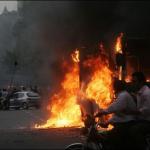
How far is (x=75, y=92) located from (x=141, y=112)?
1106 centimetres

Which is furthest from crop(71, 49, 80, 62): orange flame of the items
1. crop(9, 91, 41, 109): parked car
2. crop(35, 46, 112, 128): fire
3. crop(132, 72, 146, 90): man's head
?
crop(9, 91, 41, 109): parked car

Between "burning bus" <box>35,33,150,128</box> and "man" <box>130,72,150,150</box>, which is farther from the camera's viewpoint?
"burning bus" <box>35,33,150,128</box>

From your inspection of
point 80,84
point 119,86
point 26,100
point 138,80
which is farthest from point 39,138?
point 26,100

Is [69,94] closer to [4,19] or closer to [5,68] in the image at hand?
[4,19]

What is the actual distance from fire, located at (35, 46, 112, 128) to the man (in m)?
9.20

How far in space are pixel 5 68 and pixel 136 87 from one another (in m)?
30.2

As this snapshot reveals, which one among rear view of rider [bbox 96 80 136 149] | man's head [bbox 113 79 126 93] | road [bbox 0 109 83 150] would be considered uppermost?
man's head [bbox 113 79 126 93]

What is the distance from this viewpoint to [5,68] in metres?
38.6

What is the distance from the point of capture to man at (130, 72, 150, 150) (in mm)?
8453

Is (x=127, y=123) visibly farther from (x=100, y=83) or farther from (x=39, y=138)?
(x=100, y=83)

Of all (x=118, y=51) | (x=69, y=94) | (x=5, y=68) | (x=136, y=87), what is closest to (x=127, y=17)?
(x=118, y=51)

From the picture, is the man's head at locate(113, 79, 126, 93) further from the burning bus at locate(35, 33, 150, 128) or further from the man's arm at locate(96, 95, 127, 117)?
the burning bus at locate(35, 33, 150, 128)

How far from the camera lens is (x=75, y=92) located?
19.6m

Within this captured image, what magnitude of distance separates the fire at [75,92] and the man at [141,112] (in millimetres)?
9197
